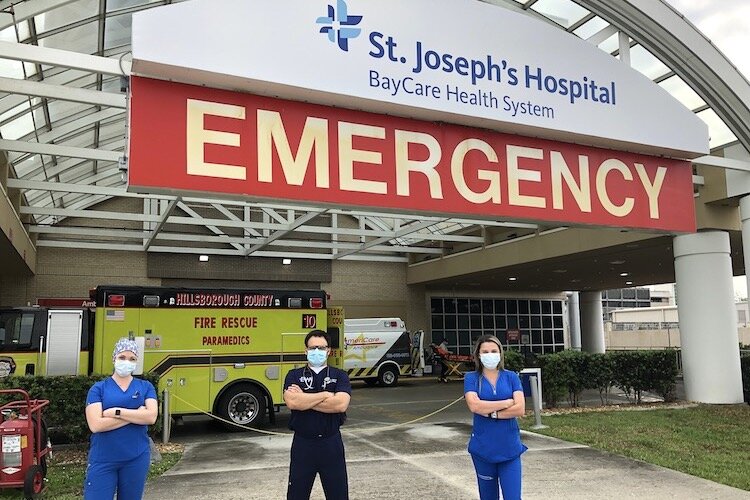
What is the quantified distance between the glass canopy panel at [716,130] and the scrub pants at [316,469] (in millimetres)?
11621

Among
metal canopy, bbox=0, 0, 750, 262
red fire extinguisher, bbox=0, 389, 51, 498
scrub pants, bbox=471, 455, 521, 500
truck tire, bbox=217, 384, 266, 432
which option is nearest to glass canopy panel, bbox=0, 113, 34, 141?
metal canopy, bbox=0, 0, 750, 262

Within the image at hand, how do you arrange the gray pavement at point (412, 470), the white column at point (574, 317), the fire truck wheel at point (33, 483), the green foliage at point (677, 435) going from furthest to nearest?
the white column at point (574, 317), the green foliage at point (677, 435), the gray pavement at point (412, 470), the fire truck wheel at point (33, 483)

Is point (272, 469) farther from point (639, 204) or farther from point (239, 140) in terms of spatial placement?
point (639, 204)

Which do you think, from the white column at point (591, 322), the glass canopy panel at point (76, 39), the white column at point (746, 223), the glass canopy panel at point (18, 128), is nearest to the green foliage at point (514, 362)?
the white column at point (746, 223)

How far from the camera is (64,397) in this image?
9.75m

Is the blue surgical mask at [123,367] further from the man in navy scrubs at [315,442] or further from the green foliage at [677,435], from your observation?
the green foliage at [677,435]

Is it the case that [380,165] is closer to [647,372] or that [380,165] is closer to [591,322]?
[647,372]

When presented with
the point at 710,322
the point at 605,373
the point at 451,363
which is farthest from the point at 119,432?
the point at 451,363

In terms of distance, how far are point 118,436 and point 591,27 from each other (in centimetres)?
1080

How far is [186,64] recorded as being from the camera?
5855 mm

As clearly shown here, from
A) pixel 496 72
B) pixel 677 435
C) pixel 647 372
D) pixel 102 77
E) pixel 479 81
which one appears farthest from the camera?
pixel 647 372

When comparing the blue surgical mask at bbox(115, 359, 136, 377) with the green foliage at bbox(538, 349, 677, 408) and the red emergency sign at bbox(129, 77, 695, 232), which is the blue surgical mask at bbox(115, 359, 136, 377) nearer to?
the red emergency sign at bbox(129, 77, 695, 232)

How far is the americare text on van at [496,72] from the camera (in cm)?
702

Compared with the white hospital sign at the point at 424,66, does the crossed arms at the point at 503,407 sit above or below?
below
